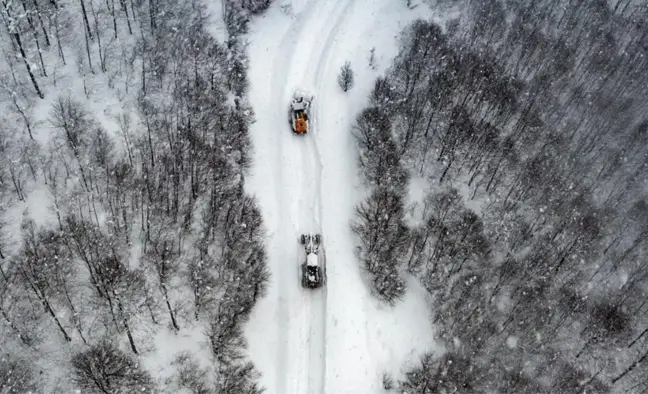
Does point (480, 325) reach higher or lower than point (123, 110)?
lower

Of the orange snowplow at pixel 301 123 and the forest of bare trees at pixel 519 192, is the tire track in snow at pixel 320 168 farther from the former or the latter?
the forest of bare trees at pixel 519 192

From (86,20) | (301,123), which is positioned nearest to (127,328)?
(301,123)

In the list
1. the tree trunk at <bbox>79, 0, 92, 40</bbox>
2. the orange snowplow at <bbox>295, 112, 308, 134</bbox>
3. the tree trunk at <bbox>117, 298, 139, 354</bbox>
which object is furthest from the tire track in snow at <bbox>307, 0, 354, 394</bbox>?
the tree trunk at <bbox>79, 0, 92, 40</bbox>

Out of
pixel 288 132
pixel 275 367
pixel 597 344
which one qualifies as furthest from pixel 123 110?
pixel 597 344

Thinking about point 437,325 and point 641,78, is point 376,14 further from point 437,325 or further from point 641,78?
point 437,325

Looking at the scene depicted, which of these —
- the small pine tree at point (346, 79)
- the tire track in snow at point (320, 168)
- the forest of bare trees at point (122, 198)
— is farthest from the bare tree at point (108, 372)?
the small pine tree at point (346, 79)

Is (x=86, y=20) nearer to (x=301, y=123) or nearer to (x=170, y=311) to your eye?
(x=301, y=123)
